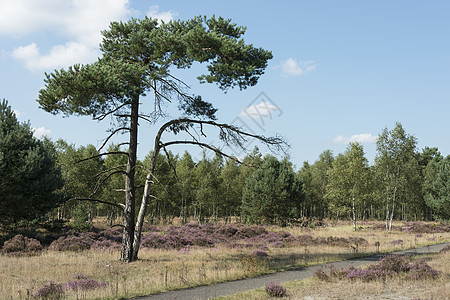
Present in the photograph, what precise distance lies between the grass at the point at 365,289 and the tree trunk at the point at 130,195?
8.53 meters

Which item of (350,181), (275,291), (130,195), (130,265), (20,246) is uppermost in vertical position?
(350,181)

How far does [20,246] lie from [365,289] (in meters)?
19.5

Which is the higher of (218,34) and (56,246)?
(218,34)

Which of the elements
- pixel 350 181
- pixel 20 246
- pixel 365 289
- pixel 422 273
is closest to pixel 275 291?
pixel 365 289

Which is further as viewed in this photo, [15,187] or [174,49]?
[15,187]

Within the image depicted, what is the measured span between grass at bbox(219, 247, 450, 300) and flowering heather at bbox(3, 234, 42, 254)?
626 inches

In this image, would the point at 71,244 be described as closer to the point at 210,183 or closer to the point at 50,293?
the point at 50,293

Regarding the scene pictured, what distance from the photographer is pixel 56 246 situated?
69.1 feet

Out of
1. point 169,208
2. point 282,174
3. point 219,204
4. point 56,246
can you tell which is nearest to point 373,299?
point 56,246

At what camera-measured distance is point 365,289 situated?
10477 millimetres

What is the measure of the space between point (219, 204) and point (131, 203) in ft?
133

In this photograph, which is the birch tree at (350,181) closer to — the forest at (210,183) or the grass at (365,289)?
the forest at (210,183)

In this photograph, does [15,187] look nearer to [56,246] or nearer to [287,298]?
[56,246]

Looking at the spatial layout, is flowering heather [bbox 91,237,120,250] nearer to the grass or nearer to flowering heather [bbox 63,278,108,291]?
flowering heather [bbox 63,278,108,291]
